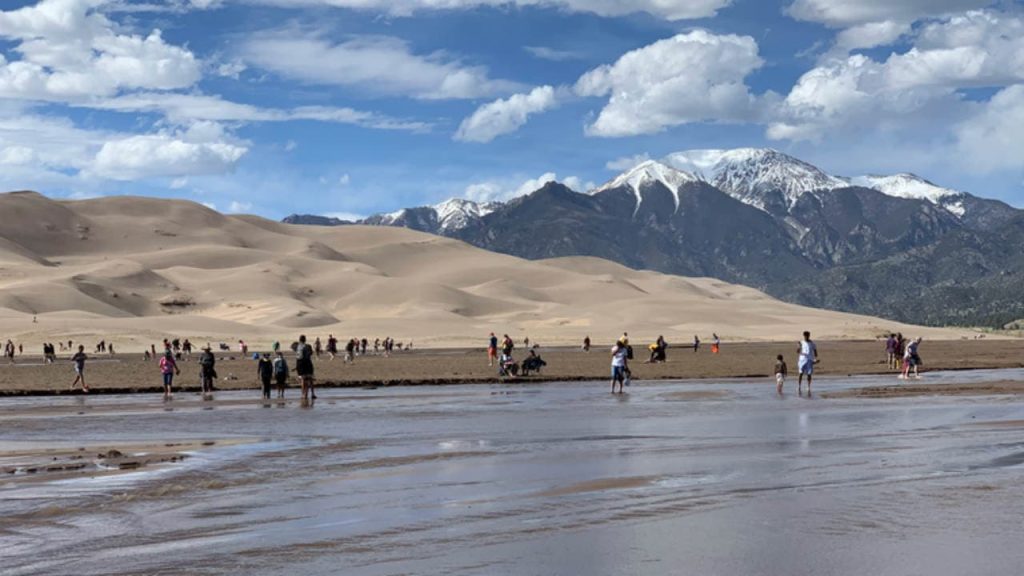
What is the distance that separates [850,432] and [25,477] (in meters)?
15.3

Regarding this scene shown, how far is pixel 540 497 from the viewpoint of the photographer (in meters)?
16.9

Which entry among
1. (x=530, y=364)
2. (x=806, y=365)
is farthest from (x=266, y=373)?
(x=806, y=365)

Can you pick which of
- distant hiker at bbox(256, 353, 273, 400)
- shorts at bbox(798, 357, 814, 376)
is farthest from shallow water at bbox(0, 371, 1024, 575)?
distant hiker at bbox(256, 353, 273, 400)

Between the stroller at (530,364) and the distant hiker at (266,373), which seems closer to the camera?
the distant hiker at (266,373)

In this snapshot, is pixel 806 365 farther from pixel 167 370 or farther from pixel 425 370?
pixel 425 370

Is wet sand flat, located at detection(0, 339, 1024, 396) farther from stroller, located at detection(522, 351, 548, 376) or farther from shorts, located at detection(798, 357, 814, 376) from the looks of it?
shorts, located at detection(798, 357, 814, 376)

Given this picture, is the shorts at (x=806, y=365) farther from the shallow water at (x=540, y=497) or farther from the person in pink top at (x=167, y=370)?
the person in pink top at (x=167, y=370)

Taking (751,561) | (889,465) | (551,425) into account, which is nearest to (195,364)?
(551,425)

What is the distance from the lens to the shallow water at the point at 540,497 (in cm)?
1284

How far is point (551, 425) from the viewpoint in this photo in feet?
92.5

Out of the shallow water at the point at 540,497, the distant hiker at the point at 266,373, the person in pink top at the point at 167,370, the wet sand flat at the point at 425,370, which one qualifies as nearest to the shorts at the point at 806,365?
the shallow water at the point at 540,497

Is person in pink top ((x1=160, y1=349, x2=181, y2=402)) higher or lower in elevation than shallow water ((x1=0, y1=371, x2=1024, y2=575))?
higher

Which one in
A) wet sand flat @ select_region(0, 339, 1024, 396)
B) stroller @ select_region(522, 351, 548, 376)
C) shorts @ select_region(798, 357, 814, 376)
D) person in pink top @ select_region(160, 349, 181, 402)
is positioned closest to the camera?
shorts @ select_region(798, 357, 814, 376)

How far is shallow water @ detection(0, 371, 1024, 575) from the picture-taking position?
12.8m
